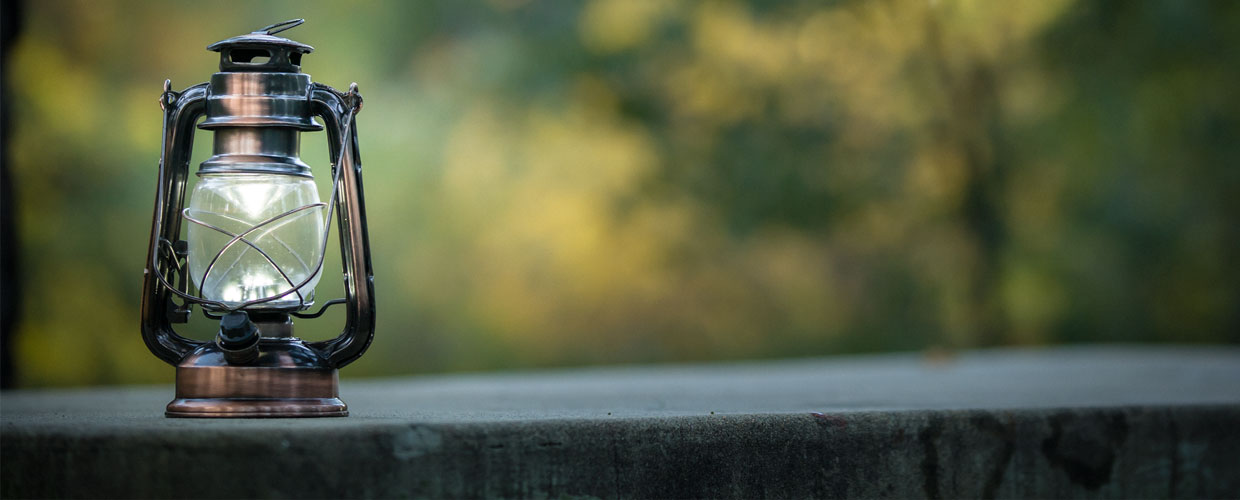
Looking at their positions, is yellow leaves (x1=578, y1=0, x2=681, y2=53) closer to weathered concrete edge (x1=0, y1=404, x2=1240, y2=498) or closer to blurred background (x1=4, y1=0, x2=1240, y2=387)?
blurred background (x1=4, y1=0, x2=1240, y2=387)

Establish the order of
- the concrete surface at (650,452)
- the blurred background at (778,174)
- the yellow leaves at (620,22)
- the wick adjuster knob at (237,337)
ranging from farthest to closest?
the yellow leaves at (620,22) < the blurred background at (778,174) < the wick adjuster knob at (237,337) < the concrete surface at (650,452)

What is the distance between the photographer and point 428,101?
27.6 feet

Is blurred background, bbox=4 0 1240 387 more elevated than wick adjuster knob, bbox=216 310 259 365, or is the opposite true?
blurred background, bbox=4 0 1240 387

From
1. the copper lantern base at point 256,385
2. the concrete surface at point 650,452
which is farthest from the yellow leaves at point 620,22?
the copper lantern base at point 256,385

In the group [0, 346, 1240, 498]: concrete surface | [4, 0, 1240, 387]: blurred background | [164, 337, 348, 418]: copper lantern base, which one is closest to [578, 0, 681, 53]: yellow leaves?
[4, 0, 1240, 387]: blurred background

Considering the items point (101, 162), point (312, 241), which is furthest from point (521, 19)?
point (312, 241)

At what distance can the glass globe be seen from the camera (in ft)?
4.90

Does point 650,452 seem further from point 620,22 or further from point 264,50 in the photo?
point 620,22

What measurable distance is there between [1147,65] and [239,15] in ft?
18.7

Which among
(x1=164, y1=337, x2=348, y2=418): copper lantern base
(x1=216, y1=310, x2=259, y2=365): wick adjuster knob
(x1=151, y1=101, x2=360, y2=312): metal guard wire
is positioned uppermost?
(x1=151, y1=101, x2=360, y2=312): metal guard wire

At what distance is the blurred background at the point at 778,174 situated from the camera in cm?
824

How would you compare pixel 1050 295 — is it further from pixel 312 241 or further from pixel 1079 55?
pixel 312 241

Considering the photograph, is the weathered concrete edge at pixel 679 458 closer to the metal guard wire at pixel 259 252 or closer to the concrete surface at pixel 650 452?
the concrete surface at pixel 650 452

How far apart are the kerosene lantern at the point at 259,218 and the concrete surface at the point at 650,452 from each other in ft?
0.34
